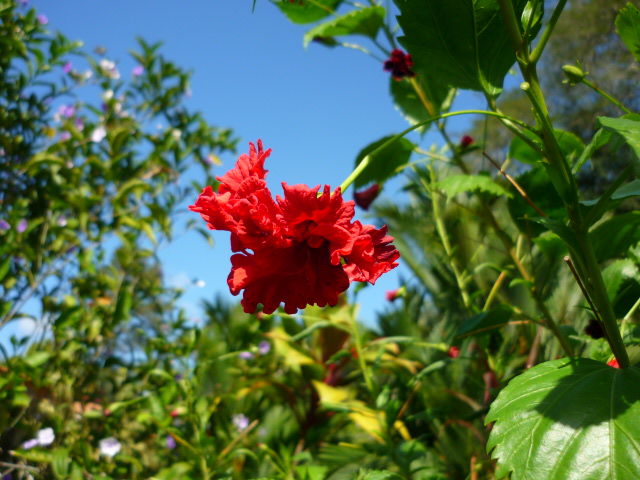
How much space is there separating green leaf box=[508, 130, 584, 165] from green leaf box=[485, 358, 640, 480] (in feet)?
1.09

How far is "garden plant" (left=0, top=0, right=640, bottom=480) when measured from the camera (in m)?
0.49

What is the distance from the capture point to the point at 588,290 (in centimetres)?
55

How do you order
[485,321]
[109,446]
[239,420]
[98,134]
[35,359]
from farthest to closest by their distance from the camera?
1. [239,420]
2. [98,134]
3. [109,446]
4. [35,359]
5. [485,321]

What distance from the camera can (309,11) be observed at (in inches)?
38.7

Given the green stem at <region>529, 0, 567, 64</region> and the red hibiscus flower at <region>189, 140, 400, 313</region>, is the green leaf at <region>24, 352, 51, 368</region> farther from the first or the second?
the green stem at <region>529, 0, 567, 64</region>

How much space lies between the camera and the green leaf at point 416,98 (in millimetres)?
1000

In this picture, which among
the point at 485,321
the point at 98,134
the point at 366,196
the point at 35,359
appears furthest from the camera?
the point at 98,134

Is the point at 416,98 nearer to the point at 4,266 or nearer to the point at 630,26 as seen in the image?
the point at 630,26

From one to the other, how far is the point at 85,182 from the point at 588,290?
1797 millimetres

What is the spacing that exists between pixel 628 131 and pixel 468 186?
0.39 m

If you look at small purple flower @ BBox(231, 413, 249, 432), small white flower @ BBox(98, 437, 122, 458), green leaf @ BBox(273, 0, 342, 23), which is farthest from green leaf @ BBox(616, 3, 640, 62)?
small purple flower @ BBox(231, 413, 249, 432)

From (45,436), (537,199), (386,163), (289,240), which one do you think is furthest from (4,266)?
(537,199)

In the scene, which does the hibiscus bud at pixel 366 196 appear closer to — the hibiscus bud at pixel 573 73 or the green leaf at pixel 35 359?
the hibiscus bud at pixel 573 73

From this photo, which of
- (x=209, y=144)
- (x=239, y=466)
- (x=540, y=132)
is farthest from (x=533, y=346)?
(x=209, y=144)
